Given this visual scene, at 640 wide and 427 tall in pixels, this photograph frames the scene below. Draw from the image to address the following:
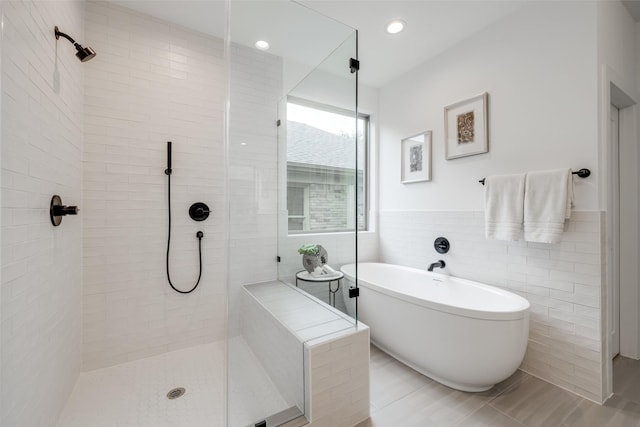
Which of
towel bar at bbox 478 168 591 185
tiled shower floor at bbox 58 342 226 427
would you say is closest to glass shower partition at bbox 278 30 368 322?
tiled shower floor at bbox 58 342 226 427

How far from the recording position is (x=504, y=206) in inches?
79.3

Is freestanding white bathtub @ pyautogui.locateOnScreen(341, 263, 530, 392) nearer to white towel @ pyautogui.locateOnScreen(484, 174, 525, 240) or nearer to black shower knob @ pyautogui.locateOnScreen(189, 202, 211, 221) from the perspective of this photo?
white towel @ pyautogui.locateOnScreen(484, 174, 525, 240)

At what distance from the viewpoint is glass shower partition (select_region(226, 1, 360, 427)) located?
1687 millimetres

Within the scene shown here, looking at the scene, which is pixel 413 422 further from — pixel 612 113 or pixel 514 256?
pixel 612 113

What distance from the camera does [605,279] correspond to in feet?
5.51

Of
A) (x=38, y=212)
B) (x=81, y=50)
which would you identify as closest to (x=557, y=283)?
(x=38, y=212)

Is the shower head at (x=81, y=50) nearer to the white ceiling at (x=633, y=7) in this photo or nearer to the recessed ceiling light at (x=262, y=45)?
the recessed ceiling light at (x=262, y=45)

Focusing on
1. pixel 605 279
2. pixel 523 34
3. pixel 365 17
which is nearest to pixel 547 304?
pixel 605 279

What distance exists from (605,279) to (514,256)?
0.49 m

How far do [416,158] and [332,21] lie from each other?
5.11 feet

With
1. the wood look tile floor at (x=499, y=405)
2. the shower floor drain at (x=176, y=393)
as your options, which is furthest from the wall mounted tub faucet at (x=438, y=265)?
the shower floor drain at (x=176, y=393)

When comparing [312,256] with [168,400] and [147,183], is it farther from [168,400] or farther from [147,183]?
[147,183]

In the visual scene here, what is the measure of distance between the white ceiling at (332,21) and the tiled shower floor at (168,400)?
2.12m

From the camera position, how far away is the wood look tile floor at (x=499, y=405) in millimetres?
1484
